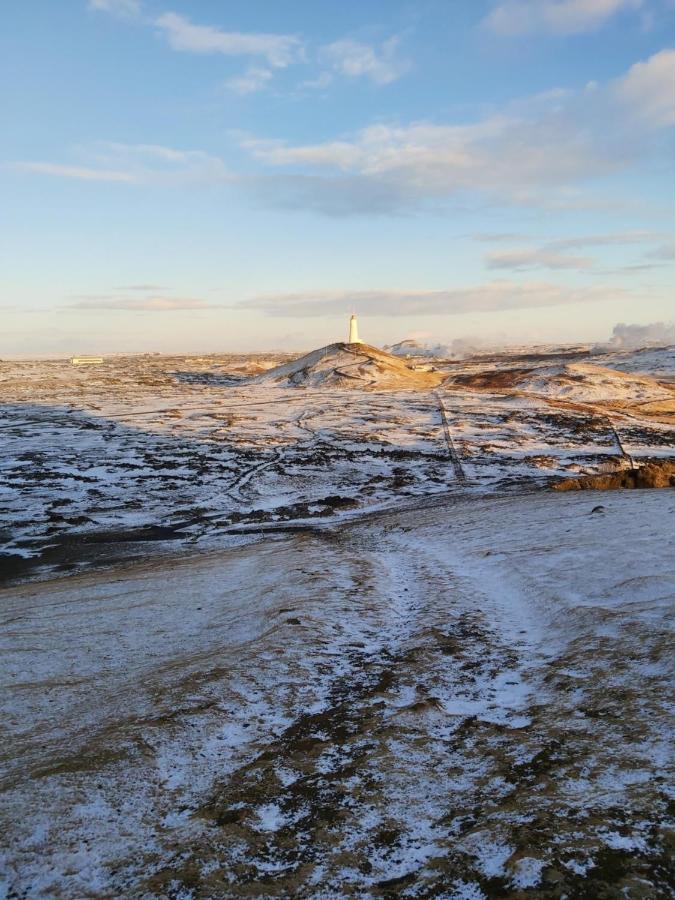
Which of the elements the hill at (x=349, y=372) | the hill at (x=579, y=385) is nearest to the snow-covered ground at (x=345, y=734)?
the hill at (x=579, y=385)

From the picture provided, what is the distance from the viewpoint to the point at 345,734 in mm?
5961

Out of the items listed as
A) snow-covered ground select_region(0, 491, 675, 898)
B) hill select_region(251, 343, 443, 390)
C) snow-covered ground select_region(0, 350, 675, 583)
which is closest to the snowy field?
snow-covered ground select_region(0, 491, 675, 898)

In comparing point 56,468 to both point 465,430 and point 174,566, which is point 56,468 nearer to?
point 174,566

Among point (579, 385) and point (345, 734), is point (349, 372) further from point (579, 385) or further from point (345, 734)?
point (345, 734)

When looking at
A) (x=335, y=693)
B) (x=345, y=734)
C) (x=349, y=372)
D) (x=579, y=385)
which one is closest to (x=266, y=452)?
(x=335, y=693)

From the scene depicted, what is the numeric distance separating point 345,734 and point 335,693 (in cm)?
104

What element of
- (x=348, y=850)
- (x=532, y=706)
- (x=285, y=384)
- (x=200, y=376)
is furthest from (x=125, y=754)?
(x=200, y=376)

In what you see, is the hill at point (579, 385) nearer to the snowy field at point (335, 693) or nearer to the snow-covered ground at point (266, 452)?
the snow-covered ground at point (266, 452)

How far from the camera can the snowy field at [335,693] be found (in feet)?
13.5

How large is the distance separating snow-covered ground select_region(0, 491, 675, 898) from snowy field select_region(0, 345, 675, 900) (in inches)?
1.1

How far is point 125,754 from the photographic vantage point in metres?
5.56

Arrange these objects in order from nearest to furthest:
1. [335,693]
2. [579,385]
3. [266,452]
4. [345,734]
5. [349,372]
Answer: [345,734], [335,693], [266,452], [579,385], [349,372]

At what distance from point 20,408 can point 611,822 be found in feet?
147

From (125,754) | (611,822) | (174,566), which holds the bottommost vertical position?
(174,566)
